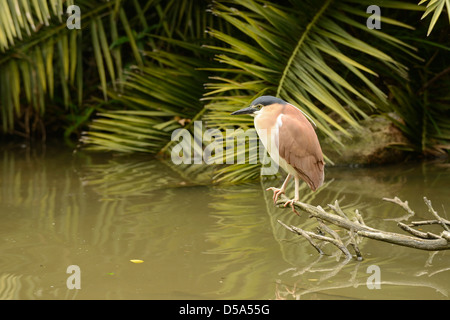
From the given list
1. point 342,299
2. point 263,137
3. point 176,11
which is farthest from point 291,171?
point 176,11

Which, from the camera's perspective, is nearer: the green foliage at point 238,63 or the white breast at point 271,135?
the white breast at point 271,135

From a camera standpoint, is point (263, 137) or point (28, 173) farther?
point (28, 173)

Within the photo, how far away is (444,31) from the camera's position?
248 inches

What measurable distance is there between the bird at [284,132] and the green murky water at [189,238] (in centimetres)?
49

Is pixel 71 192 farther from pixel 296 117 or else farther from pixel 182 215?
pixel 296 117

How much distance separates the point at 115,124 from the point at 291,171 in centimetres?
322

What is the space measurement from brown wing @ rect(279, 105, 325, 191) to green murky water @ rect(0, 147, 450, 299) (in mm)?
493

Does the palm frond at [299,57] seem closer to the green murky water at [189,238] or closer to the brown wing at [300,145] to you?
the green murky water at [189,238]

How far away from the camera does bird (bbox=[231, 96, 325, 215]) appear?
3.17 meters

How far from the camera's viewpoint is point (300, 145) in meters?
3.25

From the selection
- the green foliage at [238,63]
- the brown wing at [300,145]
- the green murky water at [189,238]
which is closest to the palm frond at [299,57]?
the green foliage at [238,63]

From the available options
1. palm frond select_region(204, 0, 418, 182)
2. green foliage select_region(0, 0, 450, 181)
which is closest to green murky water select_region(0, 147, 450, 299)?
green foliage select_region(0, 0, 450, 181)

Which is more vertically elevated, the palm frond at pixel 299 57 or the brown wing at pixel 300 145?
the palm frond at pixel 299 57

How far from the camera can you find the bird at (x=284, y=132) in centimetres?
317
